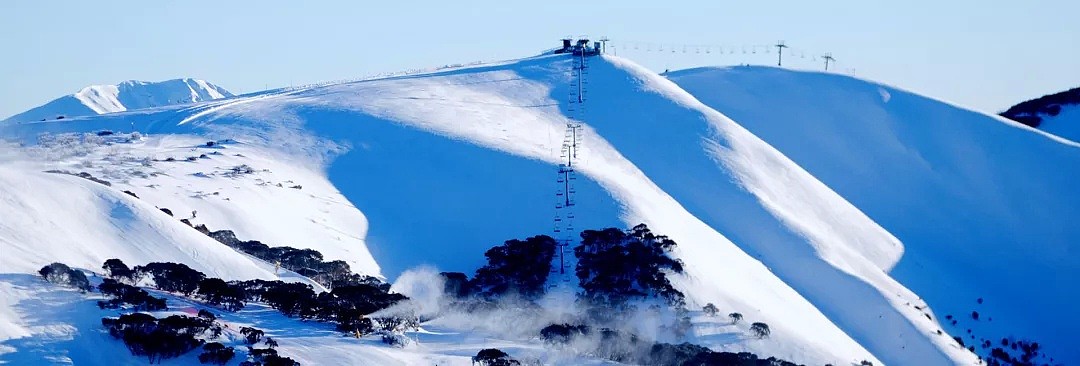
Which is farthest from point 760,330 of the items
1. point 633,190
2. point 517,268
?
point 633,190

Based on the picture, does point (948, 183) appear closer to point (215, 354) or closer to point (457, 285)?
point (457, 285)

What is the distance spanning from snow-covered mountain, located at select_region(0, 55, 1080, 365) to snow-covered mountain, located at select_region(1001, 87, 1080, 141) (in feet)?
56.1

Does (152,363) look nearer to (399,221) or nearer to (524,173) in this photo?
(399,221)

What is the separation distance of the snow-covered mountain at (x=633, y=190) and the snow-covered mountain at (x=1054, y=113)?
1709cm

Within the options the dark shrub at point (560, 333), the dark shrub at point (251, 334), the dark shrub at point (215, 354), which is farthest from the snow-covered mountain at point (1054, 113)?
the dark shrub at point (215, 354)

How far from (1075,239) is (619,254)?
48141mm

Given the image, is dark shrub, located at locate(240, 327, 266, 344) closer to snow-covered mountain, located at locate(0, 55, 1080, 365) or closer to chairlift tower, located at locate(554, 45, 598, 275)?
snow-covered mountain, located at locate(0, 55, 1080, 365)

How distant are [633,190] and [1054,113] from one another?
67.6 metres

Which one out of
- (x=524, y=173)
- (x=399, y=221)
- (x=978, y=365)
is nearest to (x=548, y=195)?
(x=524, y=173)

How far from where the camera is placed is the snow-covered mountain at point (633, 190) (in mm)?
74375

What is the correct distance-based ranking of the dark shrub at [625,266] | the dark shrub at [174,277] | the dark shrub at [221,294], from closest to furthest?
the dark shrub at [221,294] → the dark shrub at [174,277] → the dark shrub at [625,266]

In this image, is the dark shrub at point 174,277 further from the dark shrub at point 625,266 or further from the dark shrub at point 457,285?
the dark shrub at point 625,266

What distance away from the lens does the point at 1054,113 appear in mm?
134375

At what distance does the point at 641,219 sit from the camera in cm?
8138
